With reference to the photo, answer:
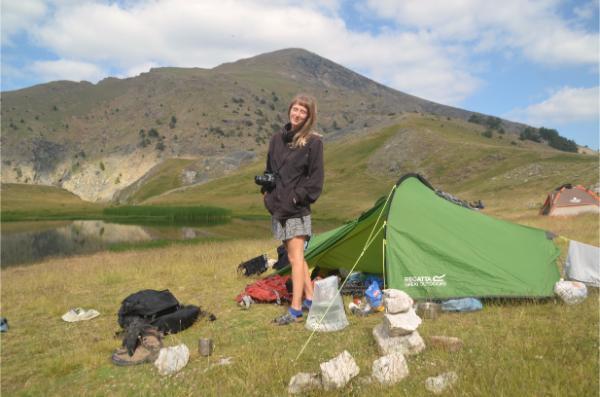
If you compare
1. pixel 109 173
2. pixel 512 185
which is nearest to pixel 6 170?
pixel 109 173

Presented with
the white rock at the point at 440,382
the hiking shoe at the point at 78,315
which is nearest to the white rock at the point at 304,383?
the white rock at the point at 440,382

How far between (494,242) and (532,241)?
1159 mm

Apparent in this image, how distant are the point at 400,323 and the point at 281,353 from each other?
1464 mm

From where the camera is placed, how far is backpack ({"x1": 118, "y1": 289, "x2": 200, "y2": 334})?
23.2 ft

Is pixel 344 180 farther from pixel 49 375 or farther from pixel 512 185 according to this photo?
pixel 49 375

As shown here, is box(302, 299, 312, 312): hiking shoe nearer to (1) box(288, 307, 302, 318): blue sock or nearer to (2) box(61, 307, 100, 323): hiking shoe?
(1) box(288, 307, 302, 318): blue sock

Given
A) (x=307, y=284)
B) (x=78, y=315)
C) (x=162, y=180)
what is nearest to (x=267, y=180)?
(x=307, y=284)

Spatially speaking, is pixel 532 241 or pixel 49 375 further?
pixel 532 241

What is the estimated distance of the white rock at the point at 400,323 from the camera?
4945 millimetres

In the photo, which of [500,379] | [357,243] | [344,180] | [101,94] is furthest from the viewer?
[101,94]

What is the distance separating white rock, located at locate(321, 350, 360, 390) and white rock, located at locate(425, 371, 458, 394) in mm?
670

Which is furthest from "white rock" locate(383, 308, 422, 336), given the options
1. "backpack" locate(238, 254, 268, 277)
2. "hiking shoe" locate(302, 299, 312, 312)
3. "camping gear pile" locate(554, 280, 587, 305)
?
"backpack" locate(238, 254, 268, 277)

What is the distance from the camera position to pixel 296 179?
264 inches

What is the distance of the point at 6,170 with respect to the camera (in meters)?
128
